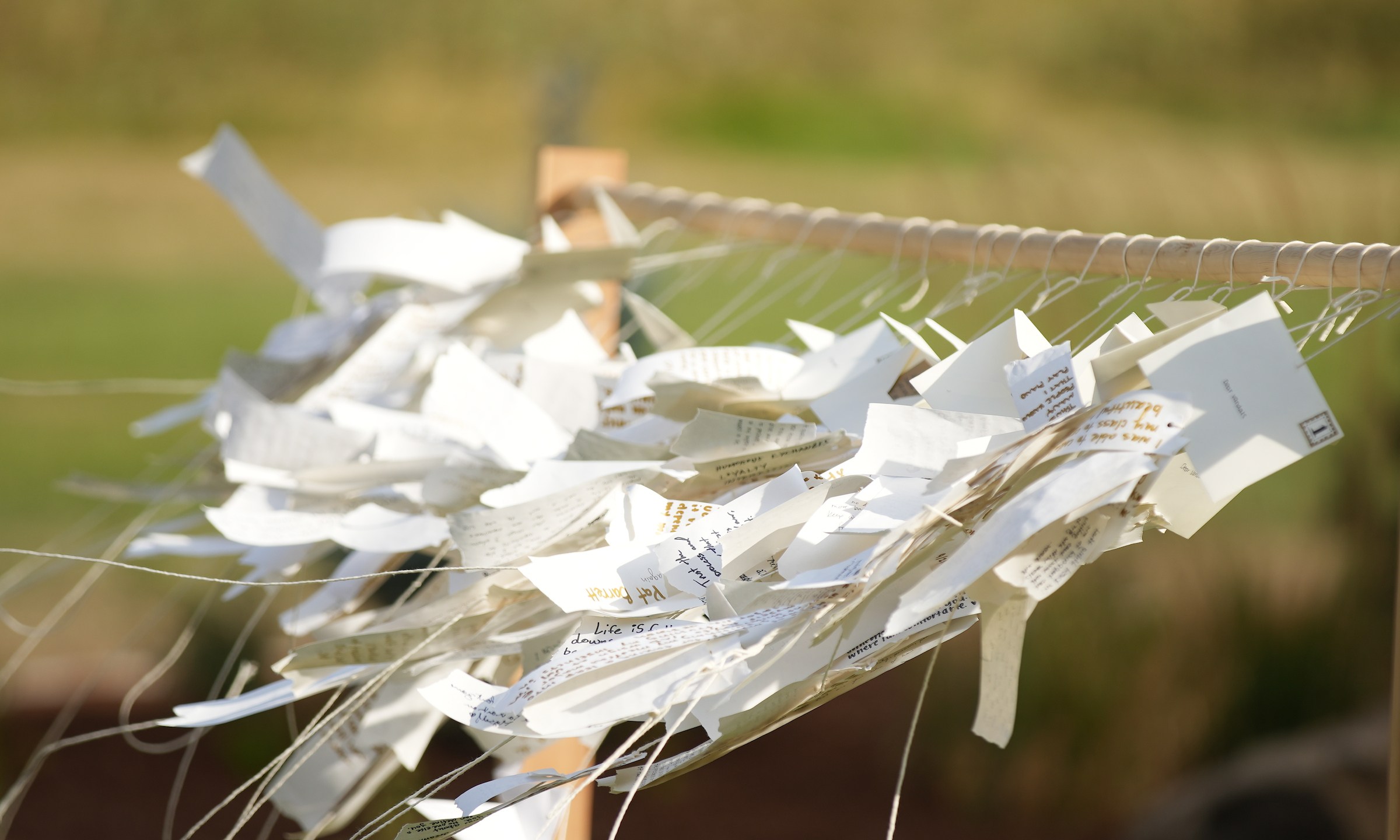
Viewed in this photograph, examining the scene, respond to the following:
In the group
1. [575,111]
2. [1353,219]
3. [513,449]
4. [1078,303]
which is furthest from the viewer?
[575,111]

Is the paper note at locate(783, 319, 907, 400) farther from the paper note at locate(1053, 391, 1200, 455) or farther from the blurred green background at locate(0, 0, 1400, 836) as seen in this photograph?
the blurred green background at locate(0, 0, 1400, 836)

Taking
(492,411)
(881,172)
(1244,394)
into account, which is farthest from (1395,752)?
(881,172)

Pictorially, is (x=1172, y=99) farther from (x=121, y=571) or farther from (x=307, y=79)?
(x=121, y=571)

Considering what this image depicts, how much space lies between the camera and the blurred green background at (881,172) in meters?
1.29

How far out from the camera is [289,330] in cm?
52

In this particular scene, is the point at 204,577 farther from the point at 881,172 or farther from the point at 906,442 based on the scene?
the point at 881,172

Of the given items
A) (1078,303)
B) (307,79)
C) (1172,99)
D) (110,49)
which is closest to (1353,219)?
(1078,303)

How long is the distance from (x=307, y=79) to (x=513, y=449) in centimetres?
314

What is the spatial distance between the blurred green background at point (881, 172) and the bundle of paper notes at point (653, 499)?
0.84 meters

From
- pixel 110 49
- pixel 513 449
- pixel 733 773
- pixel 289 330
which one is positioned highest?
pixel 110 49

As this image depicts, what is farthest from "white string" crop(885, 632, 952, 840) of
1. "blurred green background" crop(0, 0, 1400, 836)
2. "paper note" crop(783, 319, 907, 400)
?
"blurred green background" crop(0, 0, 1400, 836)

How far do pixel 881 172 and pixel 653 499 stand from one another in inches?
133

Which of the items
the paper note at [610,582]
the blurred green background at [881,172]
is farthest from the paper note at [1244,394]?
the blurred green background at [881,172]

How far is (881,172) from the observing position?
136 inches
